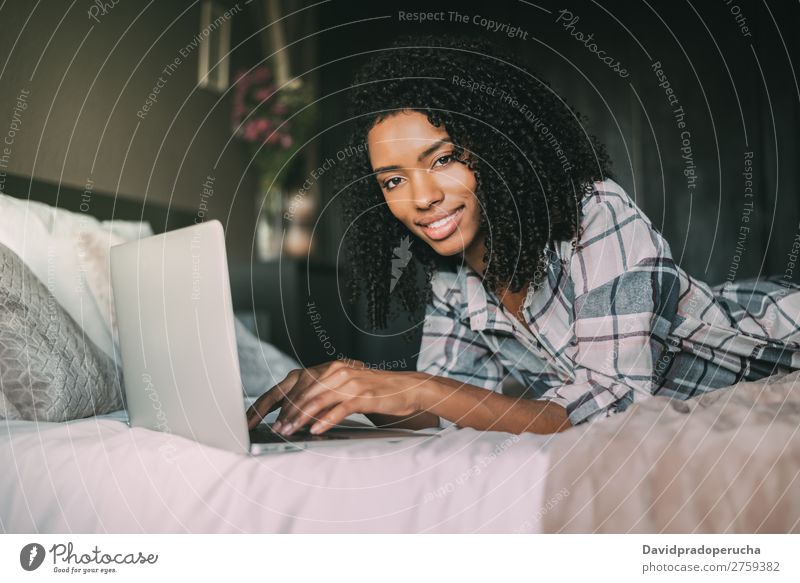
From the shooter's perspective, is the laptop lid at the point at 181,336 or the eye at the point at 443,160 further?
the eye at the point at 443,160

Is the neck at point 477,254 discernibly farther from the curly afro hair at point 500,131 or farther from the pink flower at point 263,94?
the pink flower at point 263,94

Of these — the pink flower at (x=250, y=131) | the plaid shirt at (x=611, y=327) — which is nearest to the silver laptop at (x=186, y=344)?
the plaid shirt at (x=611, y=327)

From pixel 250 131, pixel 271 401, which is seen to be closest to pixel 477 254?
pixel 271 401

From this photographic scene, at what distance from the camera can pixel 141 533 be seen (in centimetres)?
56

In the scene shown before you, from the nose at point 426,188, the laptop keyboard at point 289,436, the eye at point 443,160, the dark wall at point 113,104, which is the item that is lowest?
the laptop keyboard at point 289,436

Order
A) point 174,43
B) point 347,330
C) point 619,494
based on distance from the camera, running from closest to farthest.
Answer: point 619,494 < point 174,43 < point 347,330

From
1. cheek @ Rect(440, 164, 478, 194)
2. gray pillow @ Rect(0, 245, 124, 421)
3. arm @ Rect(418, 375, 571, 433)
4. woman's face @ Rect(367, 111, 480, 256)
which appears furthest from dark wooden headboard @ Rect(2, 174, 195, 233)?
arm @ Rect(418, 375, 571, 433)

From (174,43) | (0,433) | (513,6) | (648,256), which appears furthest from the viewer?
(513,6)

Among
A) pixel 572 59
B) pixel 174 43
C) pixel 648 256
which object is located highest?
pixel 572 59

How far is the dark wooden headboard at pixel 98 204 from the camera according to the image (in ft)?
3.40

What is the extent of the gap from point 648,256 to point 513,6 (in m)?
1.75
